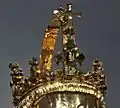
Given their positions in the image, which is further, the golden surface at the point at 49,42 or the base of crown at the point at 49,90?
the golden surface at the point at 49,42

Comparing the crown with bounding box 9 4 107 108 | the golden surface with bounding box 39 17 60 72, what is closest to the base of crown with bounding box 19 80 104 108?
the crown with bounding box 9 4 107 108

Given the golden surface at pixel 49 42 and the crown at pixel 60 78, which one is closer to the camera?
the crown at pixel 60 78

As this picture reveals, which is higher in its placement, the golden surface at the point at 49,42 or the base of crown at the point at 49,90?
the golden surface at the point at 49,42

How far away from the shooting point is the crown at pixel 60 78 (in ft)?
11.7

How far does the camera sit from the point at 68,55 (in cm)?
368

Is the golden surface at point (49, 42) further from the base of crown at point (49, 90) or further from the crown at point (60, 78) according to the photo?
the base of crown at point (49, 90)

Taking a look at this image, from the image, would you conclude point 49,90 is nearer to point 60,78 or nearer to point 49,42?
point 60,78

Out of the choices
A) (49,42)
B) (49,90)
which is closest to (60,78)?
(49,90)

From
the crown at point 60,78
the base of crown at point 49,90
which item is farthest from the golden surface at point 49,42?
the base of crown at point 49,90

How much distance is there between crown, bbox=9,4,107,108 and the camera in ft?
11.7

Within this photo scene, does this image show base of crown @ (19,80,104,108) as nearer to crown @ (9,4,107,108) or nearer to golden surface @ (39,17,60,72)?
crown @ (9,4,107,108)

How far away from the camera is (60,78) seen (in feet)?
11.8

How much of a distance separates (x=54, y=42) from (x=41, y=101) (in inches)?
20.7

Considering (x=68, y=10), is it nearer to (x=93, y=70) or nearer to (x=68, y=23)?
(x=68, y=23)
